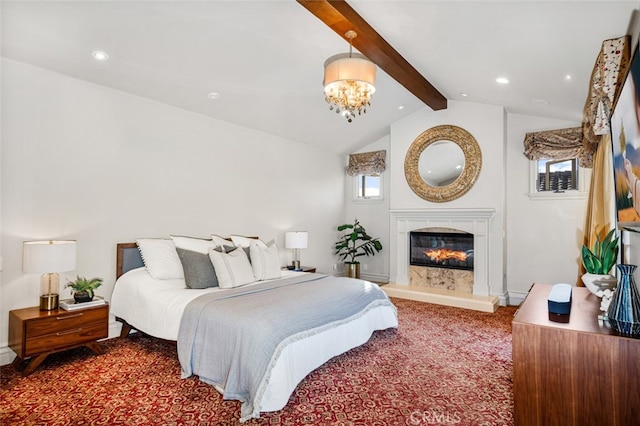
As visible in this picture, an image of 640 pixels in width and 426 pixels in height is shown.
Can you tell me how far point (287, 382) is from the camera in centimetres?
233

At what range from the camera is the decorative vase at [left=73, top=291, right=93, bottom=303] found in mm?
3111

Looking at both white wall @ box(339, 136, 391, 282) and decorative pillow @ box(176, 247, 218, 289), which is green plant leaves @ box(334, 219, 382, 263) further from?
decorative pillow @ box(176, 247, 218, 289)

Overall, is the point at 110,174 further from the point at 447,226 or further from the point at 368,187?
the point at 447,226

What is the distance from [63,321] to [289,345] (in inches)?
80.0

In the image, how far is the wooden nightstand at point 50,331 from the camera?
107 inches

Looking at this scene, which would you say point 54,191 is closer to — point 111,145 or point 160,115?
point 111,145

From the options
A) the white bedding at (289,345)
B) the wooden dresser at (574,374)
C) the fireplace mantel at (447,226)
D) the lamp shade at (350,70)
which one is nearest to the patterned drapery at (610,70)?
the wooden dresser at (574,374)

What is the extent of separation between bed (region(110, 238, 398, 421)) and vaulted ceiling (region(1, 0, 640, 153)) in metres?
1.93

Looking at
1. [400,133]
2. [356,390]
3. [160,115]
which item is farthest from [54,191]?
[400,133]

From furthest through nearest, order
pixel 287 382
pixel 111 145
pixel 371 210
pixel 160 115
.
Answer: pixel 371 210, pixel 160 115, pixel 111 145, pixel 287 382

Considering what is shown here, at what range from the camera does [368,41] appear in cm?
318

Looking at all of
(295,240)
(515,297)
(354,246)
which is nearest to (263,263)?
(295,240)

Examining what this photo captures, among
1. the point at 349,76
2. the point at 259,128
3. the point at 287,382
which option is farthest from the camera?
the point at 259,128

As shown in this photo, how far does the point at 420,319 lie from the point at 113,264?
369 cm
